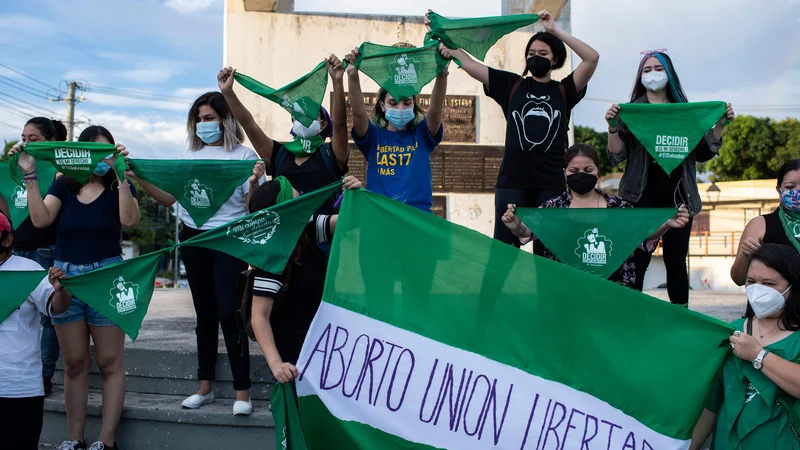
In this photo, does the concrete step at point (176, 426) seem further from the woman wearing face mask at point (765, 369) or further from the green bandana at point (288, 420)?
the woman wearing face mask at point (765, 369)

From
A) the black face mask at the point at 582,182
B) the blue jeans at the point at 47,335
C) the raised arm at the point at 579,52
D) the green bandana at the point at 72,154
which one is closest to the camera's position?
the black face mask at the point at 582,182

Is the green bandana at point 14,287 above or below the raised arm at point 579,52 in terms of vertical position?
below

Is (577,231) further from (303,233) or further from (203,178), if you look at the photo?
(203,178)

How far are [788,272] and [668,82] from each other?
5.89 feet

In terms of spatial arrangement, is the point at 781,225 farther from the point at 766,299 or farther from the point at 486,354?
the point at 486,354

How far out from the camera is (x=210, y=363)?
4.54 metres

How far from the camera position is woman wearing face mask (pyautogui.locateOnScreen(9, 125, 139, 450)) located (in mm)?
4129

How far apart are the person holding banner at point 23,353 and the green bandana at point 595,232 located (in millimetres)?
2538

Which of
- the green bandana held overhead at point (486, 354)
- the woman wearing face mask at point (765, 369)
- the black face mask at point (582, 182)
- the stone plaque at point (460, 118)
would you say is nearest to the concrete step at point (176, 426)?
the green bandana held overhead at point (486, 354)

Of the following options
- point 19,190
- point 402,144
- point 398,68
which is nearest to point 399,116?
point 402,144

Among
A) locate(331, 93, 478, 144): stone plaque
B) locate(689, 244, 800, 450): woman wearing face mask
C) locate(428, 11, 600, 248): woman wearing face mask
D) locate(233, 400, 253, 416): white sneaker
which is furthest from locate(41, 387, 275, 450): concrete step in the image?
locate(331, 93, 478, 144): stone plaque

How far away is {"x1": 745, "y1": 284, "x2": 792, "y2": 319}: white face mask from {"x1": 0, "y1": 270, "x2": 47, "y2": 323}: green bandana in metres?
3.36

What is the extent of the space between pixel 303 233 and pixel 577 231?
1424mm

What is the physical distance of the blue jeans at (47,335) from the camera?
4.93 metres
